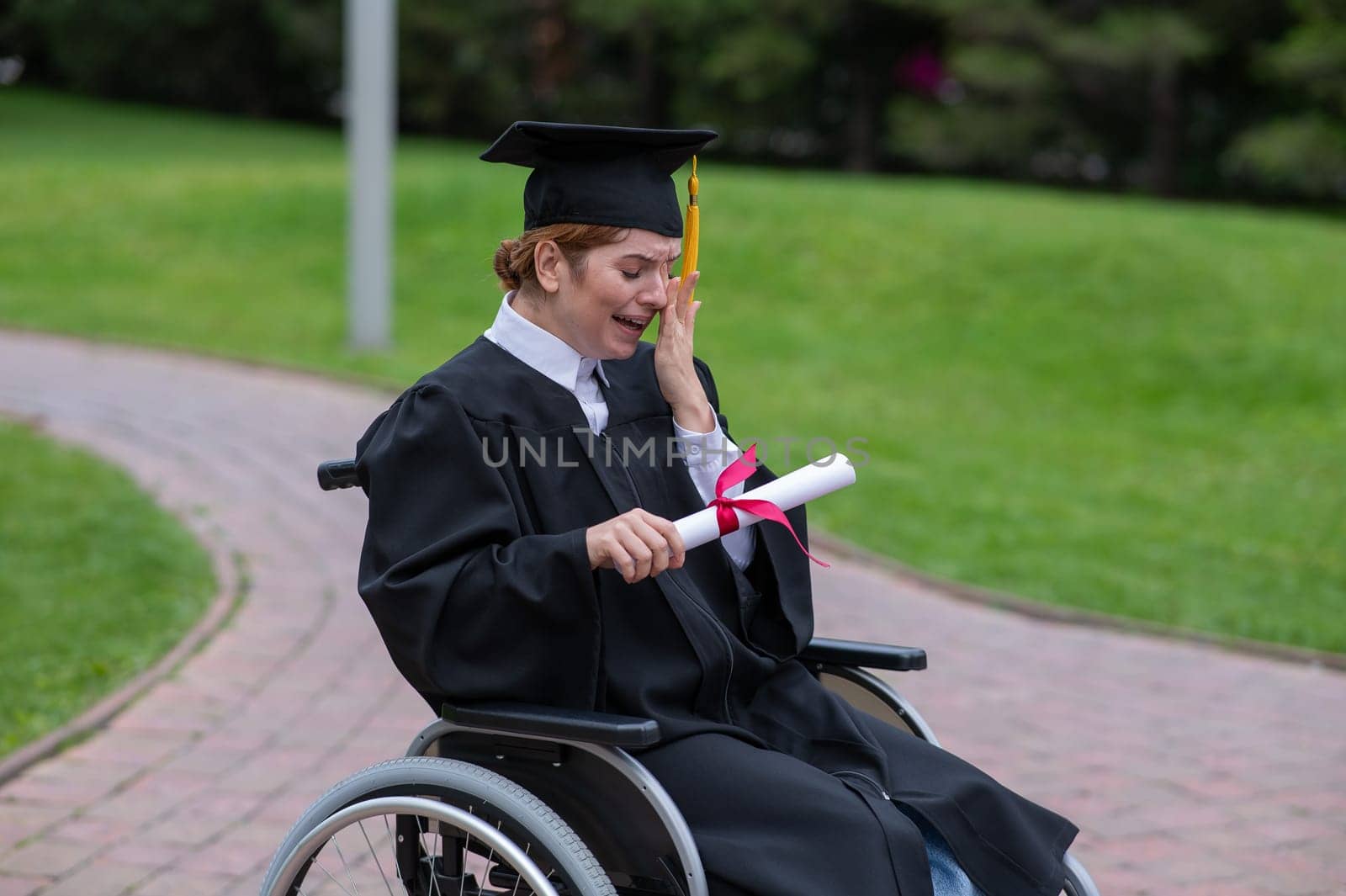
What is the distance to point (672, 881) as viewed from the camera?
2.19 metres

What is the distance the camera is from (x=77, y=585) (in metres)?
5.54

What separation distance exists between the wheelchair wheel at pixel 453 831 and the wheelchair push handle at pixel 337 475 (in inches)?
19.2

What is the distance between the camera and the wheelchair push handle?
8.08ft

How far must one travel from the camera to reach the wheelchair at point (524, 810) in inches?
82.6

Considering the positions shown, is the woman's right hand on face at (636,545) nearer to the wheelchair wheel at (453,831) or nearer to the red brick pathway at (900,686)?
the wheelchair wheel at (453,831)

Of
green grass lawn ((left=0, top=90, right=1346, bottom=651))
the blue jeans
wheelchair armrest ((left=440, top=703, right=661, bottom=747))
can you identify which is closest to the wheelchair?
wheelchair armrest ((left=440, top=703, right=661, bottom=747))

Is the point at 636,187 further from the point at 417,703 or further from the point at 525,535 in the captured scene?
the point at 417,703

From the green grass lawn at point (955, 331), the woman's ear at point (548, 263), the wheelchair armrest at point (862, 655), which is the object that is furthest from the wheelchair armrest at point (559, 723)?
the green grass lawn at point (955, 331)

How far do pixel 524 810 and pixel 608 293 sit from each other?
31.9 inches

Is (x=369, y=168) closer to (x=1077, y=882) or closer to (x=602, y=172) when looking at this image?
(x=602, y=172)

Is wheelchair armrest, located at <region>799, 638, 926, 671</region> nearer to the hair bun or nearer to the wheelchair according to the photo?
the wheelchair

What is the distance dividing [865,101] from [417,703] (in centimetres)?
2660

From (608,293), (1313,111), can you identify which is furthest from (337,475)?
(1313,111)

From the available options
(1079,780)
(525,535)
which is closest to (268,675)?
(1079,780)
